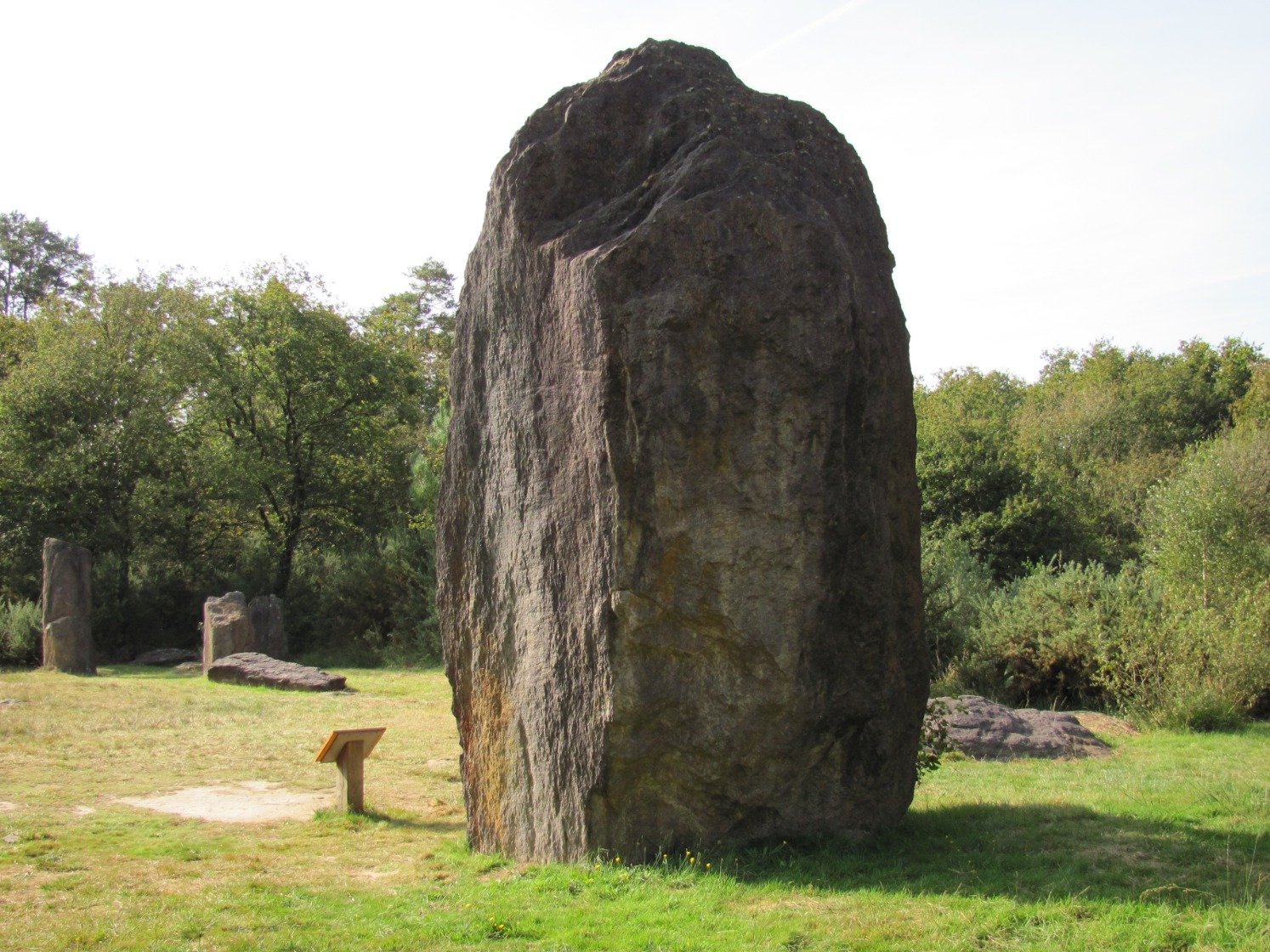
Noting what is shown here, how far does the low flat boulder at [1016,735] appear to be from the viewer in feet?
34.8

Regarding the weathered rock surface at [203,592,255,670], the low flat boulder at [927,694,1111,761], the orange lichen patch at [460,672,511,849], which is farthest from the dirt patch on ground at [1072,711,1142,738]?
the weathered rock surface at [203,592,255,670]

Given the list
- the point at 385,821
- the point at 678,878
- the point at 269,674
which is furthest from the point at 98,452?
the point at 678,878

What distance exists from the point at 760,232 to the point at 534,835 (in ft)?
12.7

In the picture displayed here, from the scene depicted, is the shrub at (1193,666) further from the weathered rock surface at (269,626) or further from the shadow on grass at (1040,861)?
the weathered rock surface at (269,626)

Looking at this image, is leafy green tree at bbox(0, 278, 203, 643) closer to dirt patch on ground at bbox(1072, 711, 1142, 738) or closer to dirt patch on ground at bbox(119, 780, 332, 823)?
dirt patch on ground at bbox(119, 780, 332, 823)

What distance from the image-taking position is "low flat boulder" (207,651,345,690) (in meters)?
17.9

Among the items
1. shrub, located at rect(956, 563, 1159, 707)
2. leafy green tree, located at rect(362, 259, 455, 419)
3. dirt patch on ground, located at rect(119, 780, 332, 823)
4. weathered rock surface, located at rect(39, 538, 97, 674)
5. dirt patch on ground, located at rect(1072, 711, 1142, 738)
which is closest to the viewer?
dirt patch on ground, located at rect(119, 780, 332, 823)

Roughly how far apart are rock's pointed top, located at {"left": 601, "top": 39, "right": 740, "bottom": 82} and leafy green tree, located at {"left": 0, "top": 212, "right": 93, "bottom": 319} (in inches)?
1914

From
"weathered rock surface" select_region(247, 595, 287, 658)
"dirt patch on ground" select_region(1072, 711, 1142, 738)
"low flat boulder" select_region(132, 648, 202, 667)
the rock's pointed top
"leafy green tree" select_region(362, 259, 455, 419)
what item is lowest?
"dirt patch on ground" select_region(1072, 711, 1142, 738)

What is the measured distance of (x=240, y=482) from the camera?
27.9m

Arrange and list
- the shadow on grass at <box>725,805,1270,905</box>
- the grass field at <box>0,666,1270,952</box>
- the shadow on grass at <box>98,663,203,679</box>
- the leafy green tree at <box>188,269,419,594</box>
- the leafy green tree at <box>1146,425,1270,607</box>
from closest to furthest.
Result: the grass field at <box>0,666,1270,952</box>, the shadow on grass at <box>725,805,1270,905</box>, the leafy green tree at <box>1146,425,1270,607</box>, the shadow on grass at <box>98,663,203,679</box>, the leafy green tree at <box>188,269,419,594</box>

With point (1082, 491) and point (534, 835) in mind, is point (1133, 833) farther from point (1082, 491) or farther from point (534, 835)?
point (1082, 491)

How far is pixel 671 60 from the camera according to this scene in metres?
7.27

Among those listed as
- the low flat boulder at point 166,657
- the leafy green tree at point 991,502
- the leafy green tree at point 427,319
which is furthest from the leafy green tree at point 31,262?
the leafy green tree at point 991,502
